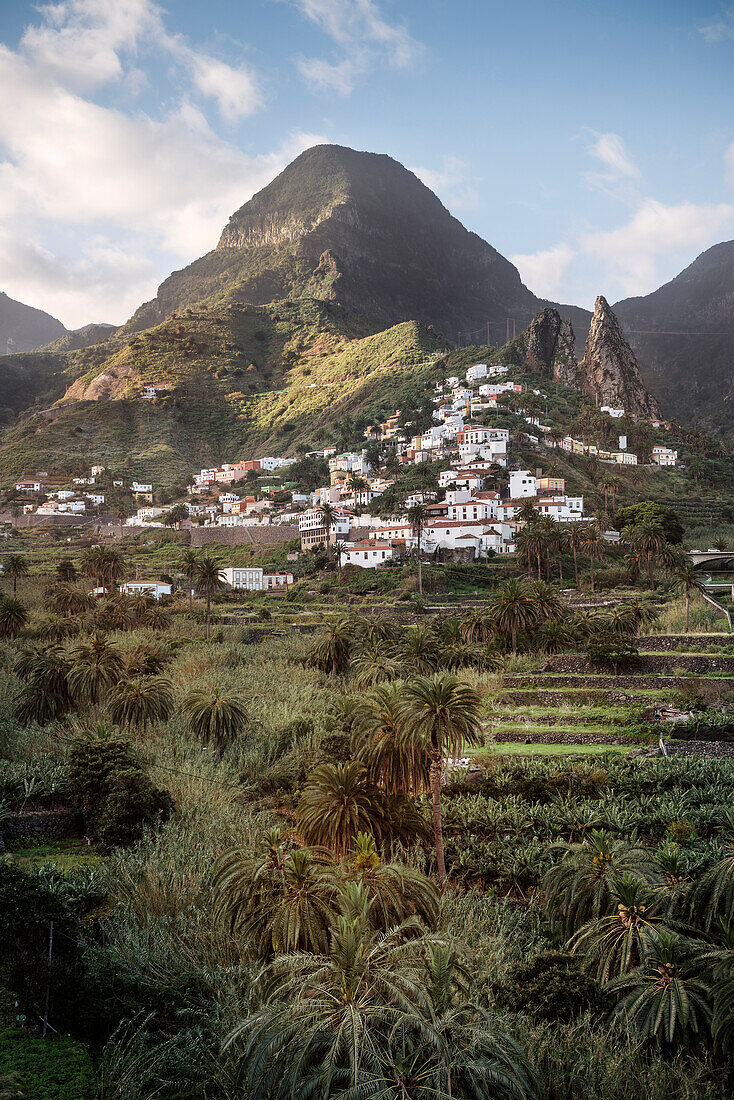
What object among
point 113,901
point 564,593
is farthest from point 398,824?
point 564,593

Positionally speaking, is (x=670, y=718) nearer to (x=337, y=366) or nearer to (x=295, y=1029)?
(x=295, y=1029)

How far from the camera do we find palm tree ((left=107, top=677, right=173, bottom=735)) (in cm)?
2562

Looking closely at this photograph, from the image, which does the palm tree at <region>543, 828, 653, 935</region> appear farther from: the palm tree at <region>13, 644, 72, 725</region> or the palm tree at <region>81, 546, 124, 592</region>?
the palm tree at <region>81, 546, 124, 592</region>

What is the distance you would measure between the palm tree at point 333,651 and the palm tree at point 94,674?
1325 cm

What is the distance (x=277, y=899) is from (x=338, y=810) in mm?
4559

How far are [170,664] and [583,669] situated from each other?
23156 mm

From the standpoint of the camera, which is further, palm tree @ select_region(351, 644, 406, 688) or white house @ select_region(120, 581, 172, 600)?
white house @ select_region(120, 581, 172, 600)

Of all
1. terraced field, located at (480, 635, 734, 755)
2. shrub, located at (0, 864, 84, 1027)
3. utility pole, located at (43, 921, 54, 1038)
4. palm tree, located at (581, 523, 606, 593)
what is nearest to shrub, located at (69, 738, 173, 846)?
shrub, located at (0, 864, 84, 1027)

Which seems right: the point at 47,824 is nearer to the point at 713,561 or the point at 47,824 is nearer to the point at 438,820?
the point at 438,820

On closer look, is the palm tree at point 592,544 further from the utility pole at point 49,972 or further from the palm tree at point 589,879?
the utility pole at point 49,972

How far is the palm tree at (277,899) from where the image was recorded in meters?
9.03

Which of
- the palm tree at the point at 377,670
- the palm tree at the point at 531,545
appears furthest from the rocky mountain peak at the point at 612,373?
the palm tree at the point at 377,670

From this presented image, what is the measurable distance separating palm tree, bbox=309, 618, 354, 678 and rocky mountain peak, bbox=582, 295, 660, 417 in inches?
4620

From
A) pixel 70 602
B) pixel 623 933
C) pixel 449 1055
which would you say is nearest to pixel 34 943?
pixel 449 1055
